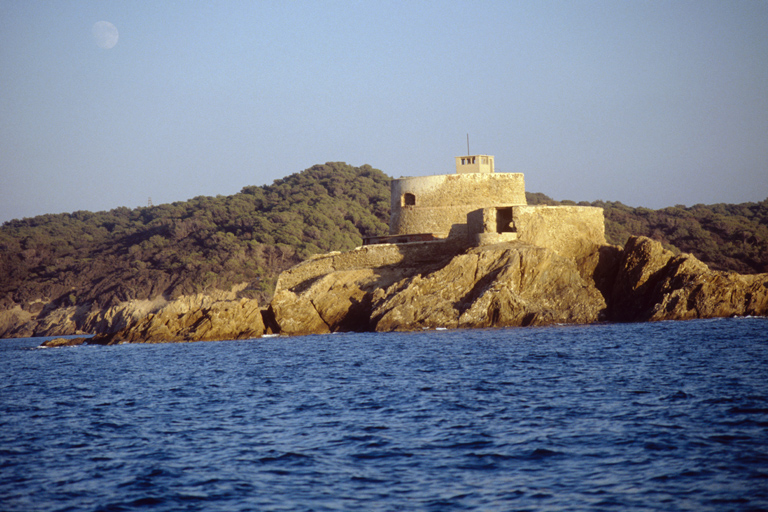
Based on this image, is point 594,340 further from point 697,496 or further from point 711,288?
point 697,496

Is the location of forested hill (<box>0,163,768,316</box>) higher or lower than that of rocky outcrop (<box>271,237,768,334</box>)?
higher

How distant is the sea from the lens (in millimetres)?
9594

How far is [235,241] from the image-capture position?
65375 mm

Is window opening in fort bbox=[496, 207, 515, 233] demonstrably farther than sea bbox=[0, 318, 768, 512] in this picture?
Yes

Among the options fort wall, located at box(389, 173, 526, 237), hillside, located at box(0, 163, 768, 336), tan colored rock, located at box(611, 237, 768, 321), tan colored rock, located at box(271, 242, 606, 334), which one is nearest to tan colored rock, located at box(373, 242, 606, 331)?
tan colored rock, located at box(271, 242, 606, 334)

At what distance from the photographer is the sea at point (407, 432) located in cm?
959

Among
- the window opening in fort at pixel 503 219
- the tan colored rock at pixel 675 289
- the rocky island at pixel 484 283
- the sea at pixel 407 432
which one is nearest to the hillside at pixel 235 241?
the rocky island at pixel 484 283

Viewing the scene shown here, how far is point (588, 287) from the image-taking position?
3512cm

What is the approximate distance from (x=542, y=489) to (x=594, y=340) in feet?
58.3

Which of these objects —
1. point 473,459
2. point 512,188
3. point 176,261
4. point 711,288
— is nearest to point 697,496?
point 473,459

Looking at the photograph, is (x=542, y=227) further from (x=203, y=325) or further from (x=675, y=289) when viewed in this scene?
(x=203, y=325)

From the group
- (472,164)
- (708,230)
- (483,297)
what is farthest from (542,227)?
(708,230)

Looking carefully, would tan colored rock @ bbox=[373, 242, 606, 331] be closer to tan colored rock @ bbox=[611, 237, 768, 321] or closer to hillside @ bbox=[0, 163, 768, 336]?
tan colored rock @ bbox=[611, 237, 768, 321]

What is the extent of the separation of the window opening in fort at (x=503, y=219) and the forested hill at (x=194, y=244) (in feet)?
77.5
